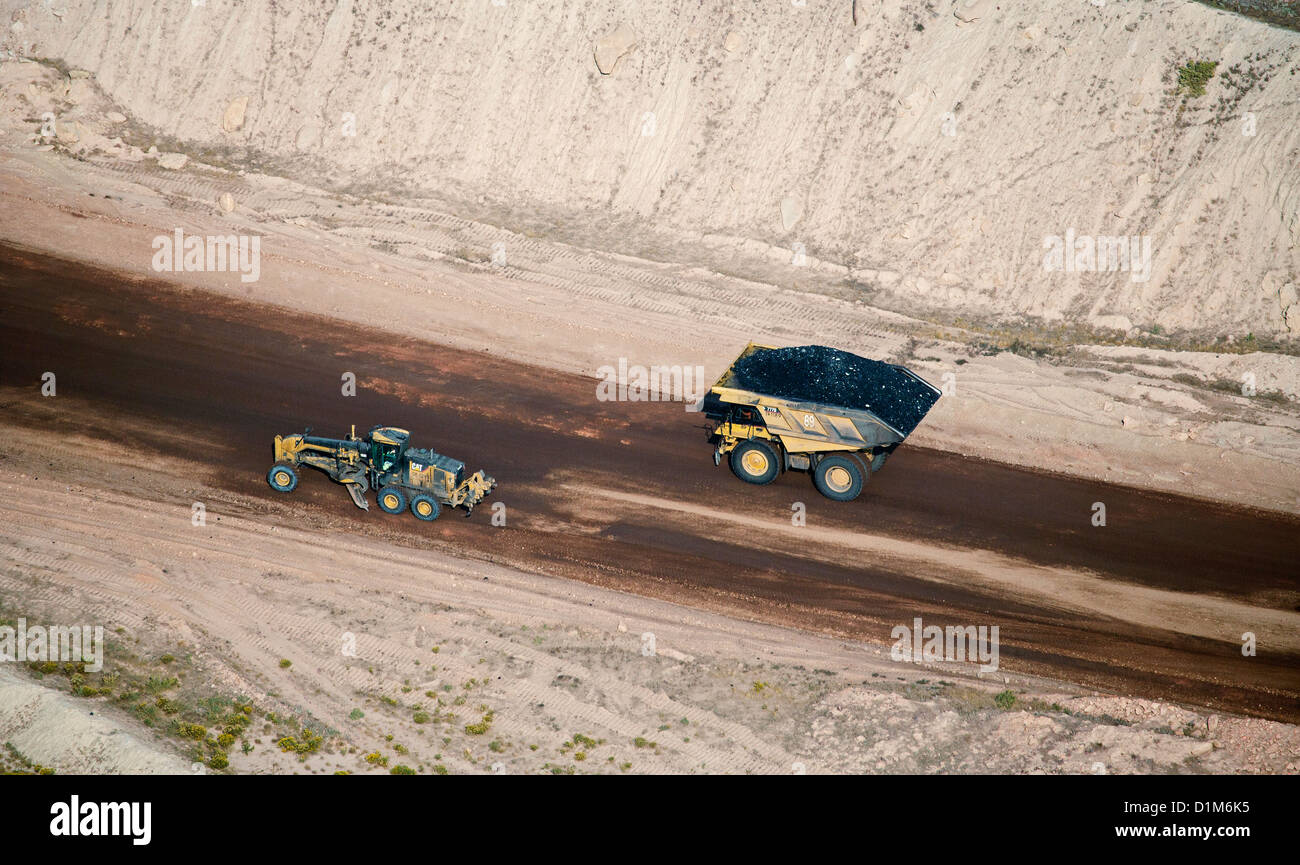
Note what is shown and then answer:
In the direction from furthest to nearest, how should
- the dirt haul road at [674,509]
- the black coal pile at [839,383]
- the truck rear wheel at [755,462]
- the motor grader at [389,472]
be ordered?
the truck rear wheel at [755,462]
the black coal pile at [839,383]
the motor grader at [389,472]
the dirt haul road at [674,509]

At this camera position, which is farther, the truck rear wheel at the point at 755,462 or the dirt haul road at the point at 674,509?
the truck rear wheel at the point at 755,462

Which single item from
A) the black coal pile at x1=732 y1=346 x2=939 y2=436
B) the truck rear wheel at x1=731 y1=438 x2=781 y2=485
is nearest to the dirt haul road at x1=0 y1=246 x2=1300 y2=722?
the truck rear wheel at x1=731 y1=438 x2=781 y2=485

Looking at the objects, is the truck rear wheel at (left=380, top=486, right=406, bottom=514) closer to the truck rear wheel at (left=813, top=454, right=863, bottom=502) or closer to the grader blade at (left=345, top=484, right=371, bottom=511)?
the grader blade at (left=345, top=484, right=371, bottom=511)

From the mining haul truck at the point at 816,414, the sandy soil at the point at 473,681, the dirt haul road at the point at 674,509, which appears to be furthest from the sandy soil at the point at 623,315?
the sandy soil at the point at 473,681

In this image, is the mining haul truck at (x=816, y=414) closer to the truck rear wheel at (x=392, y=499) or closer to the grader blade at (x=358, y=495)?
the truck rear wheel at (x=392, y=499)

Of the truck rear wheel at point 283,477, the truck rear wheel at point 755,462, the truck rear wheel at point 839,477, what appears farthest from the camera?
the truck rear wheel at point 755,462

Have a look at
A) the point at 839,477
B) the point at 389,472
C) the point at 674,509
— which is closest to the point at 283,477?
the point at 389,472
